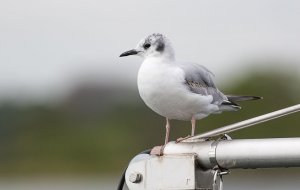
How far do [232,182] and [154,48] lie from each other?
1387 centimetres

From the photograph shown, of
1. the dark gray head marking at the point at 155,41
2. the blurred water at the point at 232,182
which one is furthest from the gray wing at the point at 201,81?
the blurred water at the point at 232,182

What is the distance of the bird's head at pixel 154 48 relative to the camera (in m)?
3.83

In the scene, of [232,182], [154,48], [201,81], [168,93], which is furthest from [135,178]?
[232,182]

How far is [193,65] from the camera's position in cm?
399

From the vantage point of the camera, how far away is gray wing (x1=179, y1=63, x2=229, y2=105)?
3.87m

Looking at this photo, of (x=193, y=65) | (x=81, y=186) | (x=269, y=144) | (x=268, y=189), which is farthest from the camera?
(x=81, y=186)

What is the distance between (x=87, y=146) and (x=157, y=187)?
2386 centimetres

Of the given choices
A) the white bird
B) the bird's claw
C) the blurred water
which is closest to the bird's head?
the white bird

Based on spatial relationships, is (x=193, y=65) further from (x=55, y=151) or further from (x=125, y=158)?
(x=55, y=151)

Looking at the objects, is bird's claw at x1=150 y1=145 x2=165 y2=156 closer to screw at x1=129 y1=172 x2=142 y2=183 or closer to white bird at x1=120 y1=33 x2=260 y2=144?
screw at x1=129 y1=172 x2=142 y2=183

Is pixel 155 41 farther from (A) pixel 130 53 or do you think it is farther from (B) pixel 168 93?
(B) pixel 168 93

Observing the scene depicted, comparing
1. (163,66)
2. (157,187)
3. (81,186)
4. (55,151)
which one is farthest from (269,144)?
(55,151)

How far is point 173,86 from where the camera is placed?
369cm

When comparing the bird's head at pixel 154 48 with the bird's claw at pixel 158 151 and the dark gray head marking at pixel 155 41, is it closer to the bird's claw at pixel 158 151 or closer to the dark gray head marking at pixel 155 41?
the dark gray head marking at pixel 155 41
